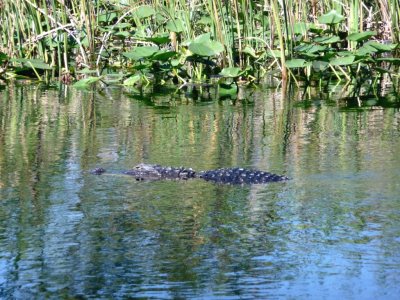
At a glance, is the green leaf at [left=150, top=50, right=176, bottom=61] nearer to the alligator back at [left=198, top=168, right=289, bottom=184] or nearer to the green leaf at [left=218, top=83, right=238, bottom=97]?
the green leaf at [left=218, top=83, right=238, bottom=97]

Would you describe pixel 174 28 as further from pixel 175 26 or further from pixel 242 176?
pixel 242 176

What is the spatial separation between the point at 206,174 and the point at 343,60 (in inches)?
168

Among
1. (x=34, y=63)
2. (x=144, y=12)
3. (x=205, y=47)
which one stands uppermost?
(x=144, y=12)

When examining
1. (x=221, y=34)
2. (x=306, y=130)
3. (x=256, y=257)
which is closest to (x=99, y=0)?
(x=221, y=34)

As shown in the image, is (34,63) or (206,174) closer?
(206,174)

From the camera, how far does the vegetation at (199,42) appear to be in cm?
984

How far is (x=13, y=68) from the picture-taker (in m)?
11.1

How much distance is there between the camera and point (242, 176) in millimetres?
5281

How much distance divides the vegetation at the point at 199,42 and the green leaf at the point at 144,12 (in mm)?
13

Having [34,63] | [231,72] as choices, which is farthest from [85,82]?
[231,72]

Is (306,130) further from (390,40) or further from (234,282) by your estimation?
(390,40)

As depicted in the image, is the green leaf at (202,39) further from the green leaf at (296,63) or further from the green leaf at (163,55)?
the green leaf at (296,63)

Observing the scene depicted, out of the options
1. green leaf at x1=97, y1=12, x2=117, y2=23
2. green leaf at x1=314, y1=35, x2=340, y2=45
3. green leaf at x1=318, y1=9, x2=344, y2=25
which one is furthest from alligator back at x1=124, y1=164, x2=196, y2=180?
green leaf at x1=97, y1=12, x2=117, y2=23

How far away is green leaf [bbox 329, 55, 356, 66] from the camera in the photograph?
9312mm
